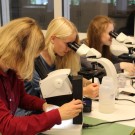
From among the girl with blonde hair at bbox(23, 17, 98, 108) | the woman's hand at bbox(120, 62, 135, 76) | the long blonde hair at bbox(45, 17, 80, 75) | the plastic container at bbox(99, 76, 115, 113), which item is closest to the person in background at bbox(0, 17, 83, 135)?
the plastic container at bbox(99, 76, 115, 113)

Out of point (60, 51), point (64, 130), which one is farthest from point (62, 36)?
point (64, 130)

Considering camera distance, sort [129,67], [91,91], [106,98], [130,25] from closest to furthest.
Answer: [106,98]
[91,91]
[129,67]
[130,25]

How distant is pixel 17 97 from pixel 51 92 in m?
0.22

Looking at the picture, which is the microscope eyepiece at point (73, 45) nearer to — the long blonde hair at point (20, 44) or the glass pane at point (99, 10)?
the long blonde hair at point (20, 44)

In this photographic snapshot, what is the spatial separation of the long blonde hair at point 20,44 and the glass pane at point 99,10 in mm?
1999

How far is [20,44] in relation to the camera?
1053 mm

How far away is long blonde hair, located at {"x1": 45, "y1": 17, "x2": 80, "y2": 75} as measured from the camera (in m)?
1.65

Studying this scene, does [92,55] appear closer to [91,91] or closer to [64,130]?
[91,91]

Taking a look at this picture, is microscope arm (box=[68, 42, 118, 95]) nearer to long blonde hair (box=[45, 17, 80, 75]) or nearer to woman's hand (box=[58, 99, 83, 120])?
long blonde hair (box=[45, 17, 80, 75])

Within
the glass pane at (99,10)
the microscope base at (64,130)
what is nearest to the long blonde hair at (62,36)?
the microscope base at (64,130)

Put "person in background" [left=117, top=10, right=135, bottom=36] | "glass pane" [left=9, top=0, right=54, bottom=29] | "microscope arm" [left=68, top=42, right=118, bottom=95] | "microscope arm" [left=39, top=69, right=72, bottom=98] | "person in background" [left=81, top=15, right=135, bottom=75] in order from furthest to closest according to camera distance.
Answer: "glass pane" [left=9, top=0, right=54, bottom=29]
"person in background" [left=117, top=10, right=135, bottom=36]
"person in background" [left=81, top=15, right=135, bottom=75]
"microscope arm" [left=68, top=42, right=118, bottom=95]
"microscope arm" [left=39, top=69, right=72, bottom=98]

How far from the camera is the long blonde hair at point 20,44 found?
105 centimetres

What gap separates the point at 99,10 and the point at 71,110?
7.42 ft

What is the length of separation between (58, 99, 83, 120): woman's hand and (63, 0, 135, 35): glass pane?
199 centimetres
